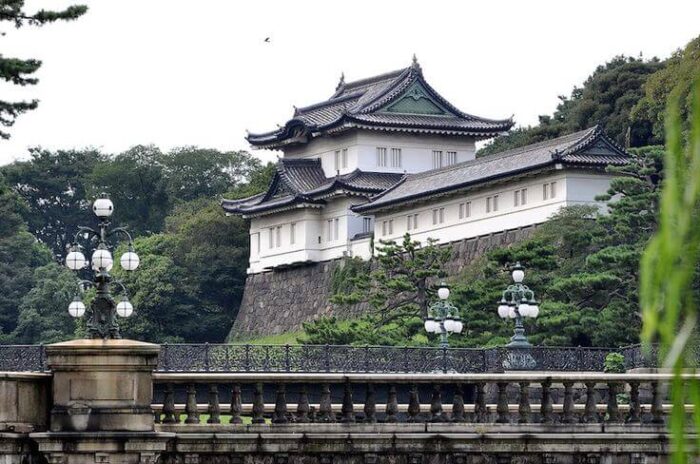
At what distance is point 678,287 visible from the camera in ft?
12.0

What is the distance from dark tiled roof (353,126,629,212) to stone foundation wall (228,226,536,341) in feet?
17.6

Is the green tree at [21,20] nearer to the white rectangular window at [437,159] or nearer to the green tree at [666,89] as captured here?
the green tree at [666,89]

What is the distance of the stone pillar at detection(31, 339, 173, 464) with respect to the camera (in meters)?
15.6

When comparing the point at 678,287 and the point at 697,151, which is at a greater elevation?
the point at 697,151

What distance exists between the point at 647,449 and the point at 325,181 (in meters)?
72.0

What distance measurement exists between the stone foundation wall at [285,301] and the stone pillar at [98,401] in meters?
66.5

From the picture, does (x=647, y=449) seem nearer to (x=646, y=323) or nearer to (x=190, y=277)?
(x=646, y=323)

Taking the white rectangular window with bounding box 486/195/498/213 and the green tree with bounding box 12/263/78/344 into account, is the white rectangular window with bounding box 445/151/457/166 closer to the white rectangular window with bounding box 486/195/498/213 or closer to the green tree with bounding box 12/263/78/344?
the white rectangular window with bounding box 486/195/498/213

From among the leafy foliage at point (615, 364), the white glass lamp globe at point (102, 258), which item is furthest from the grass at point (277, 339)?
the white glass lamp globe at point (102, 258)

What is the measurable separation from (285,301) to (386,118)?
1000 cm

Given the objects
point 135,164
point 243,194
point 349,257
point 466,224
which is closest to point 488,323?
point 466,224

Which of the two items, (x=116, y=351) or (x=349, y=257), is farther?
(x=349, y=257)

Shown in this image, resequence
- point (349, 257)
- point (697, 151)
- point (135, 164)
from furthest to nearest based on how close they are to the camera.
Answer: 1. point (135, 164)
2. point (349, 257)
3. point (697, 151)

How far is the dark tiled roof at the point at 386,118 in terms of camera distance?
293ft
